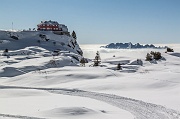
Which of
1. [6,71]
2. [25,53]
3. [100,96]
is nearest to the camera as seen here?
[100,96]

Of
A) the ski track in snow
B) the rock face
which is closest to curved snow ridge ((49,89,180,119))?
the ski track in snow

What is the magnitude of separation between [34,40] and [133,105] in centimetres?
6750

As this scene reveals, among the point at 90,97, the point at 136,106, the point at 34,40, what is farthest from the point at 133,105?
the point at 34,40

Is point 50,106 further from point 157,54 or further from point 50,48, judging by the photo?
point 50,48

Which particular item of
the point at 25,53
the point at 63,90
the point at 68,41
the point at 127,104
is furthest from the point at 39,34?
the point at 127,104

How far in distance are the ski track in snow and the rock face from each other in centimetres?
5303

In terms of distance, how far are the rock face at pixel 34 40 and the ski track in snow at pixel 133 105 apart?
53.0m

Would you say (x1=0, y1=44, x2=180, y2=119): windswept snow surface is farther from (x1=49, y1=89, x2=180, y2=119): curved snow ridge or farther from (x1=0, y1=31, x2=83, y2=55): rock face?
(x1=0, y1=31, x2=83, y2=55): rock face

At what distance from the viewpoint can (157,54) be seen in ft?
221

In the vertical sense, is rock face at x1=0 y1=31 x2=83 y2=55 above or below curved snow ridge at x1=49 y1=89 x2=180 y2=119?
above

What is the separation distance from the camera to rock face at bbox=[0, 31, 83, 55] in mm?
76500

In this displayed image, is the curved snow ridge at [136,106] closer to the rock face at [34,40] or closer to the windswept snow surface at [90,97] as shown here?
the windswept snow surface at [90,97]

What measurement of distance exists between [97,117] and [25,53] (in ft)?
168

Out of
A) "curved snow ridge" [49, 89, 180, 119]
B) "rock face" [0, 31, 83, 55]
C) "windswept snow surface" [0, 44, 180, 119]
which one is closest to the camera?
Answer: "windswept snow surface" [0, 44, 180, 119]
